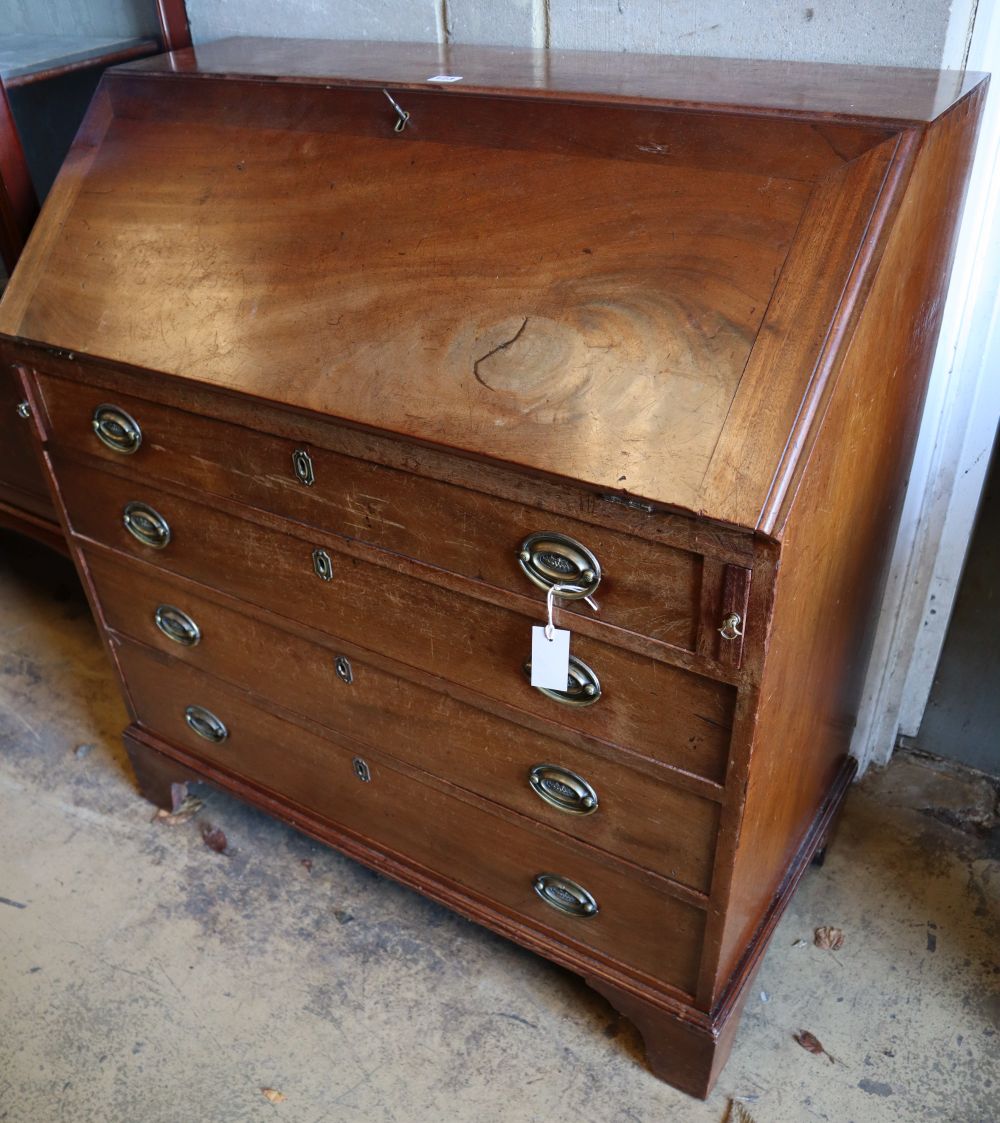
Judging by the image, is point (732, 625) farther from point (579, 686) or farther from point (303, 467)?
point (303, 467)

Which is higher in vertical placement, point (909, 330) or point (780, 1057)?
point (909, 330)

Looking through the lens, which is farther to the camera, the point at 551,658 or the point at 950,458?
the point at 950,458

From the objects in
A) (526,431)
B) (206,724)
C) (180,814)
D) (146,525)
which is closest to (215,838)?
(180,814)

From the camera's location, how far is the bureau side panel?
45.8 inches

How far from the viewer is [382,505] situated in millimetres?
1398

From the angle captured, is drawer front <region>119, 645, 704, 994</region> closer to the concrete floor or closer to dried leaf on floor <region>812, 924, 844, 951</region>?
the concrete floor

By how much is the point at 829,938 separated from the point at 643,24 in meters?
1.56

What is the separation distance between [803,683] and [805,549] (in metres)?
0.29

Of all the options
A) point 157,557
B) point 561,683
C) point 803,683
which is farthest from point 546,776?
point 157,557

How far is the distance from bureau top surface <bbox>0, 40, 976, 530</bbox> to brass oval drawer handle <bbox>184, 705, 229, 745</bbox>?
2.43ft

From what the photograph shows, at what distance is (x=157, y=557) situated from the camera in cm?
180

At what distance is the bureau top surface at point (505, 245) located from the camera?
1115 mm

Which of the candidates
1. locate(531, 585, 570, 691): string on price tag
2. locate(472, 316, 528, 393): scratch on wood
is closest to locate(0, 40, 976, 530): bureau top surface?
locate(472, 316, 528, 393): scratch on wood

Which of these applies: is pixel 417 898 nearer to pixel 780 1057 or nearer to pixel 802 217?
pixel 780 1057
